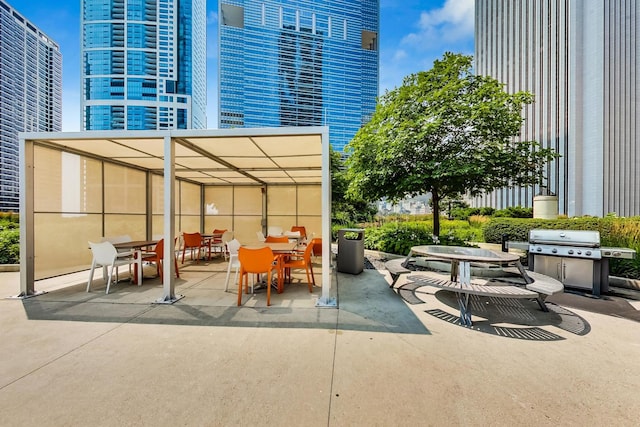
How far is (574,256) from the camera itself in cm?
484

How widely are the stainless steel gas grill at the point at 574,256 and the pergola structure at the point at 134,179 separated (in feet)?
14.4

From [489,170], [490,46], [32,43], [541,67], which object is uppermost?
[32,43]

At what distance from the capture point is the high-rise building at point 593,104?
23031mm

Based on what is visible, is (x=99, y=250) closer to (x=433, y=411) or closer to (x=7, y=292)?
(x=7, y=292)

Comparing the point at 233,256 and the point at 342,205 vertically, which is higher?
the point at 342,205

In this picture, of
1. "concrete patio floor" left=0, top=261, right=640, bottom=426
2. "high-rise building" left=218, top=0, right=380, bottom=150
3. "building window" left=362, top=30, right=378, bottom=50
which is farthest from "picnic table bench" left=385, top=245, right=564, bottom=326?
"building window" left=362, top=30, right=378, bottom=50

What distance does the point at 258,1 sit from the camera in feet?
190

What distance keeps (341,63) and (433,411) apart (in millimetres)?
69413

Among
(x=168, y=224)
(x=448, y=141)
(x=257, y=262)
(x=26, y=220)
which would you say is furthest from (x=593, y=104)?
(x=26, y=220)

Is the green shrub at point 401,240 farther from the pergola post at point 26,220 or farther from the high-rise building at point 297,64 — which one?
→ the high-rise building at point 297,64

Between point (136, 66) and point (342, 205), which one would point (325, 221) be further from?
point (136, 66)

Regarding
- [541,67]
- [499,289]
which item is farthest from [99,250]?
[541,67]

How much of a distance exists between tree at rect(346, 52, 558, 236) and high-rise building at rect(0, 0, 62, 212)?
128 ft

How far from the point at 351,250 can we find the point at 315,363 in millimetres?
4022
